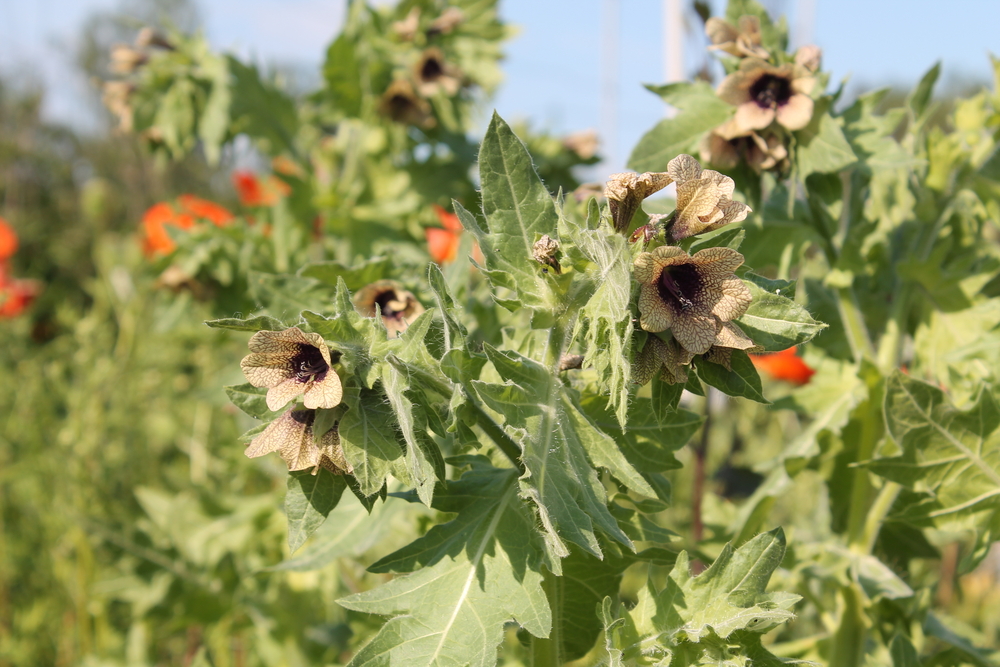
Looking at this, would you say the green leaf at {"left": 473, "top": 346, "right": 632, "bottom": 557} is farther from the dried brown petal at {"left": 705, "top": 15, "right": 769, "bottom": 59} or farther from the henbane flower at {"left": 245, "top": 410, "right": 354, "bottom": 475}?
the dried brown petal at {"left": 705, "top": 15, "right": 769, "bottom": 59}

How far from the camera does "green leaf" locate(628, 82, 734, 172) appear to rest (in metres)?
1.67

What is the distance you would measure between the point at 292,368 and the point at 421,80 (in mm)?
2054

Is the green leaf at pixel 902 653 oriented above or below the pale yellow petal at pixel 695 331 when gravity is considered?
below

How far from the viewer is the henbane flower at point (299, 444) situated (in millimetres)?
1113

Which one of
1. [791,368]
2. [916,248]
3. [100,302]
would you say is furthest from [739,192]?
[100,302]

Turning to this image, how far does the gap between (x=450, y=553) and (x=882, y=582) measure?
113cm

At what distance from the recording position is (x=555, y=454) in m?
1.16

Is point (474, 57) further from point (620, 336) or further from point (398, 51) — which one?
point (620, 336)

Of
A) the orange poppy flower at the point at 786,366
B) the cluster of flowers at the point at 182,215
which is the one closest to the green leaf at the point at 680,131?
the cluster of flowers at the point at 182,215

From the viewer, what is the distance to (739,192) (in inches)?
69.1

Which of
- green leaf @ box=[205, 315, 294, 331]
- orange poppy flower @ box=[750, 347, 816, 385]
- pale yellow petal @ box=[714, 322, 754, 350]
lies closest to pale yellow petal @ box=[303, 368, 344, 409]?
green leaf @ box=[205, 315, 294, 331]

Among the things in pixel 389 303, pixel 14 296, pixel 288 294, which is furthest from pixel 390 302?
pixel 14 296

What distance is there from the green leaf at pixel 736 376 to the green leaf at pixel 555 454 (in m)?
0.17

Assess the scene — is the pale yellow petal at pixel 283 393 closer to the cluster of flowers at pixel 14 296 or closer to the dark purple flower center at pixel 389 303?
the dark purple flower center at pixel 389 303
